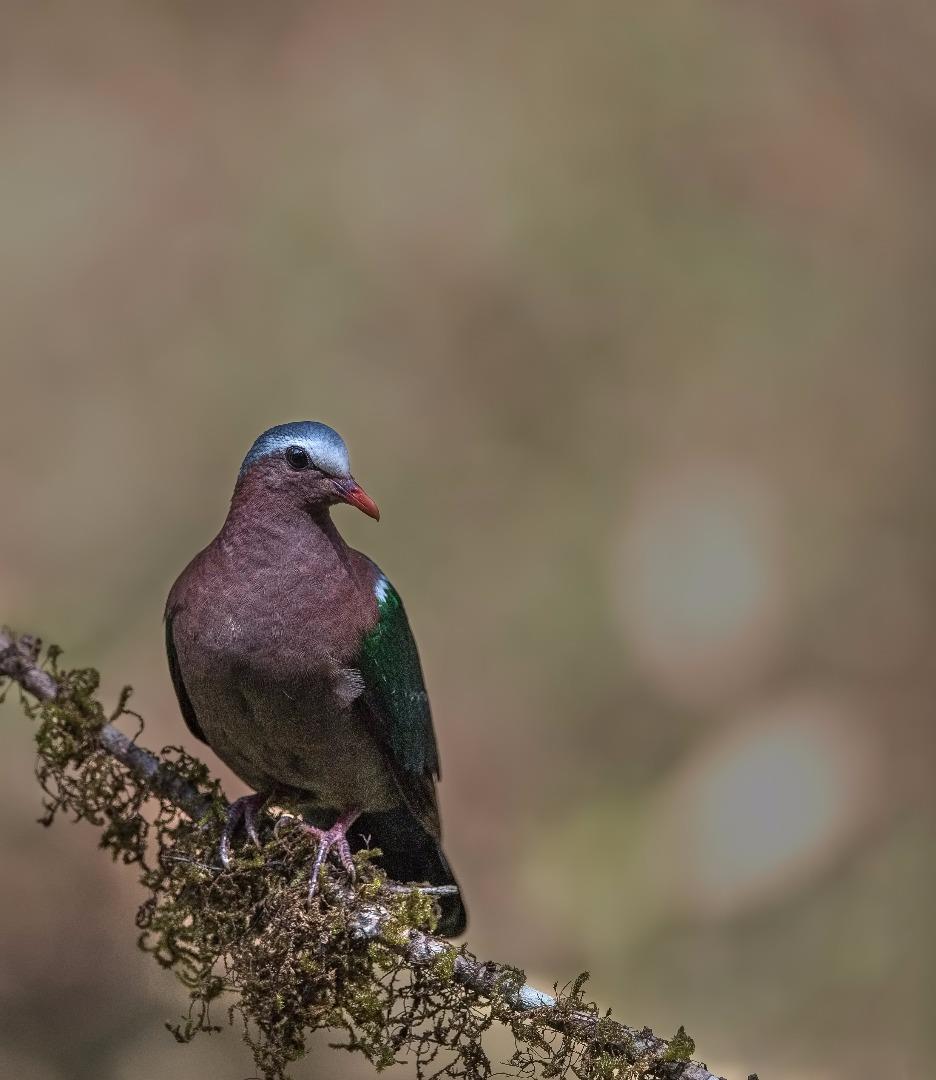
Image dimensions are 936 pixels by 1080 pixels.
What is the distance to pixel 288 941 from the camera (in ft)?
13.6

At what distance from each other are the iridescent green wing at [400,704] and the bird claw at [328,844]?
0.90 ft

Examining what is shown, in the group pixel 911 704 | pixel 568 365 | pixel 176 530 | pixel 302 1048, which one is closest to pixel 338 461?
pixel 302 1048

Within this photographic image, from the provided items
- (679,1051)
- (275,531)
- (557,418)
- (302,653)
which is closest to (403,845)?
(302,653)

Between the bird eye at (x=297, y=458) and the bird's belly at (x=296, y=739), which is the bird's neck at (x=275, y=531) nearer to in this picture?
the bird eye at (x=297, y=458)

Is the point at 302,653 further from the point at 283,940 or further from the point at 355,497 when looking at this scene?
the point at 283,940

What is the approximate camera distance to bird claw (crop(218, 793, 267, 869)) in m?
4.41

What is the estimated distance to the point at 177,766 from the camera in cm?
461

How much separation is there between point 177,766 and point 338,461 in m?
1.18

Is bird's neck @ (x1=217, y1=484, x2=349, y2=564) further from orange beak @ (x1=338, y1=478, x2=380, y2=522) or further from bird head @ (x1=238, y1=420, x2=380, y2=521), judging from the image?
orange beak @ (x1=338, y1=478, x2=380, y2=522)

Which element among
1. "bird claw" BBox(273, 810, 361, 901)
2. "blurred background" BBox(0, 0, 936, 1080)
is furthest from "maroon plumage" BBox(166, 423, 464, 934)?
"blurred background" BBox(0, 0, 936, 1080)

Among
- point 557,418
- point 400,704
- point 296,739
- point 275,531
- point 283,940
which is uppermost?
point 557,418

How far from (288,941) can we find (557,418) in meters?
5.12

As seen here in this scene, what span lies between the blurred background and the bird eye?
9.80 feet

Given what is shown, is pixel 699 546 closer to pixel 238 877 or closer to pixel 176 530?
pixel 176 530
